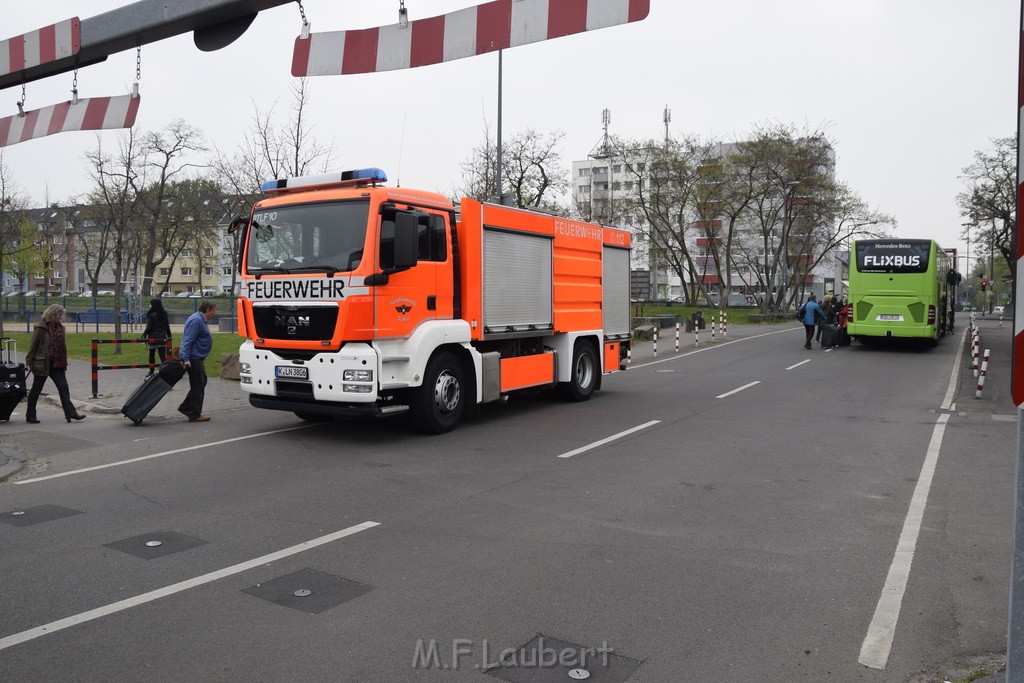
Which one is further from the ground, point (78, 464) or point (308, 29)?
point (308, 29)

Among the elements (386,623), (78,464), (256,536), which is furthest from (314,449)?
(386,623)

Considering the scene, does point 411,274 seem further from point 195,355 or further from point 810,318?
point 810,318

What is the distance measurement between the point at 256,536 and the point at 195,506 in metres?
1.16

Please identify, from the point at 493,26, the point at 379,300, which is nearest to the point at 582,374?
the point at 379,300

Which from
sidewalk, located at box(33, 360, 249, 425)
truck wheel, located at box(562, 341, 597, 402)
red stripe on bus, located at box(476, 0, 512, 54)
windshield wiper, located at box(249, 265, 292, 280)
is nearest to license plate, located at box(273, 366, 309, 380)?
windshield wiper, located at box(249, 265, 292, 280)

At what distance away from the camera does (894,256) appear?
23.7 meters

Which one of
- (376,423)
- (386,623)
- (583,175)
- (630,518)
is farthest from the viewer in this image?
(583,175)

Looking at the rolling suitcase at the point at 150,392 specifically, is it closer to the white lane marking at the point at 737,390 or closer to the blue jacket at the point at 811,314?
the white lane marking at the point at 737,390

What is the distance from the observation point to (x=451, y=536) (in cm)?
578

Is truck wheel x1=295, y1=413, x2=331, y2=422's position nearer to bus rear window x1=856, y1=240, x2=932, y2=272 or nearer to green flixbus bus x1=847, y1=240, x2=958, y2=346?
green flixbus bus x1=847, y1=240, x2=958, y2=346

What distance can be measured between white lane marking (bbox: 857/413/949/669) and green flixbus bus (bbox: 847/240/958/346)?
57.0 ft

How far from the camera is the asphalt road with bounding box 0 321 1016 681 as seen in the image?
3910 millimetres

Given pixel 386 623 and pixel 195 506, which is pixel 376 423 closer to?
pixel 195 506

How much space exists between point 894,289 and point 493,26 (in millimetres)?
20615
